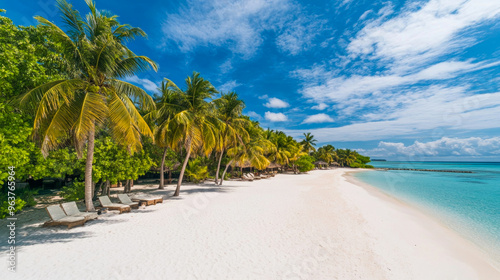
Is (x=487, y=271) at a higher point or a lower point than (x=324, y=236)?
lower

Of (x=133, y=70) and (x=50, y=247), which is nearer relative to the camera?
(x=50, y=247)

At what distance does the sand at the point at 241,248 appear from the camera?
14.4 ft

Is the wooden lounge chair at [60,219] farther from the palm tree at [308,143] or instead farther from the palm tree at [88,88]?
the palm tree at [308,143]

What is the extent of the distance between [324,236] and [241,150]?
13.3m

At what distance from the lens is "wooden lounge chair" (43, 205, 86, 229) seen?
21.6ft

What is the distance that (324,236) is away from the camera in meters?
6.51

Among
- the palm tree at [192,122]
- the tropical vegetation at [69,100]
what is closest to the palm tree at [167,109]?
the palm tree at [192,122]

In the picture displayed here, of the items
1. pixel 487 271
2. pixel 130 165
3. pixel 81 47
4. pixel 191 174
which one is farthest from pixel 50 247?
pixel 191 174

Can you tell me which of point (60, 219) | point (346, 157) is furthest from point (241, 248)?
point (346, 157)

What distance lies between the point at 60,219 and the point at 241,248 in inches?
247

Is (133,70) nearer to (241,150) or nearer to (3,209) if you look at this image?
(3,209)

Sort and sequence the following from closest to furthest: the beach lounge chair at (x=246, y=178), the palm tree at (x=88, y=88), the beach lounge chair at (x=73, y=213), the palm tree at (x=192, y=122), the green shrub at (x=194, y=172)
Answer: the palm tree at (x=88, y=88) < the beach lounge chair at (x=73, y=213) < the palm tree at (x=192, y=122) < the green shrub at (x=194, y=172) < the beach lounge chair at (x=246, y=178)

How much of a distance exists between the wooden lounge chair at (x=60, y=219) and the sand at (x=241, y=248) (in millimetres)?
243

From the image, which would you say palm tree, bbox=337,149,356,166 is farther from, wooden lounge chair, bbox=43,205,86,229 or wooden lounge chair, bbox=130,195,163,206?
wooden lounge chair, bbox=43,205,86,229
